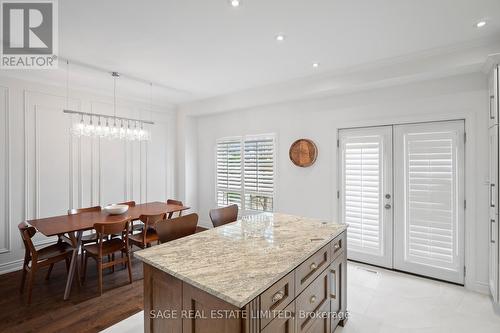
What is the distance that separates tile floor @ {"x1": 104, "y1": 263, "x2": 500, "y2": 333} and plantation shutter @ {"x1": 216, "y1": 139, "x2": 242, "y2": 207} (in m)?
2.72

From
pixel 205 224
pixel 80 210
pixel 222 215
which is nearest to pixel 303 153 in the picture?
pixel 222 215

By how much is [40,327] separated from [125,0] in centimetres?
304

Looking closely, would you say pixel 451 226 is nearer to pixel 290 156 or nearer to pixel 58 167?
pixel 290 156

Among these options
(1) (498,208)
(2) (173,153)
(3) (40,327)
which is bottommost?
(3) (40,327)

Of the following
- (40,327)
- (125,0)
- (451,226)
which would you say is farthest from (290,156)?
(40,327)

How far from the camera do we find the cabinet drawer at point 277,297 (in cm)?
129

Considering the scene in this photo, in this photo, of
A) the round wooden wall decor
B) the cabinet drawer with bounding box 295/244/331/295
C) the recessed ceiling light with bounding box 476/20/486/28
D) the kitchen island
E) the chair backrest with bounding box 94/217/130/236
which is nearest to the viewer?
the kitchen island

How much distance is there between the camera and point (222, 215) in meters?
2.85

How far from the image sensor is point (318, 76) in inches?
146

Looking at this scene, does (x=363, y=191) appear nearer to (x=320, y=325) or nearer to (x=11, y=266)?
(x=320, y=325)

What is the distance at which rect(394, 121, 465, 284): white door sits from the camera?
304cm

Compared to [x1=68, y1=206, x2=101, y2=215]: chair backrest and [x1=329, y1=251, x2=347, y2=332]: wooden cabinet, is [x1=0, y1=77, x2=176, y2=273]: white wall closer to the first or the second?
[x1=68, y1=206, x2=101, y2=215]: chair backrest

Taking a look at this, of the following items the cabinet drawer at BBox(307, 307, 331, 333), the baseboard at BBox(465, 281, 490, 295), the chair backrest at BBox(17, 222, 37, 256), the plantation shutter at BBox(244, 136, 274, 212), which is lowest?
the baseboard at BBox(465, 281, 490, 295)

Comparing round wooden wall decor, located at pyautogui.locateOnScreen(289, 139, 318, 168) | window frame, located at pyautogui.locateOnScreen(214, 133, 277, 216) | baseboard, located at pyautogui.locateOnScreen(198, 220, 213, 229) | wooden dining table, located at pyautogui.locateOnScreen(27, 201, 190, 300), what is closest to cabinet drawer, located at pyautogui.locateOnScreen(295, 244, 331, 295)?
round wooden wall decor, located at pyautogui.locateOnScreen(289, 139, 318, 168)
